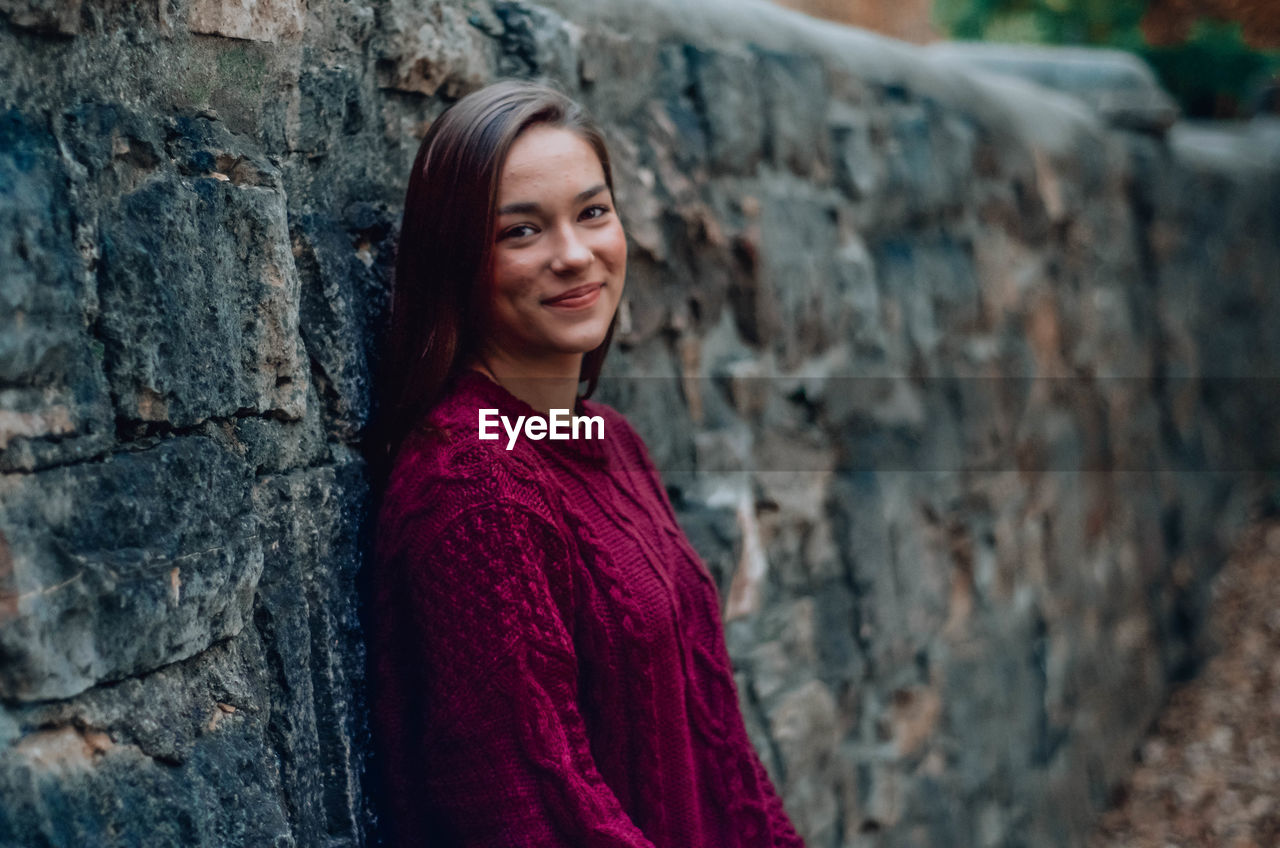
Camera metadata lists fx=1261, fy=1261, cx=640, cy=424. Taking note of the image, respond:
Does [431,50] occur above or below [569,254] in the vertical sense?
above

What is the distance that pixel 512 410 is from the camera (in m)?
1.44

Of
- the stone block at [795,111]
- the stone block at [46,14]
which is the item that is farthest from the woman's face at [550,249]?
the stone block at [795,111]

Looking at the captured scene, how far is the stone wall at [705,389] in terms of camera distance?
1.01 m

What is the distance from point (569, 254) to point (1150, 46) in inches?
246

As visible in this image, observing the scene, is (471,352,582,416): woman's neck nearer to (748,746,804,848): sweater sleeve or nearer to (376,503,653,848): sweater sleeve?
(376,503,653,848): sweater sleeve

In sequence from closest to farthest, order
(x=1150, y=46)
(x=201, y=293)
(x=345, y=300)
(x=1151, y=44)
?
1. (x=201, y=293)
2. (x=345, y=300)
3. (x=1151, y=44)
4. (x=1150, y=46)

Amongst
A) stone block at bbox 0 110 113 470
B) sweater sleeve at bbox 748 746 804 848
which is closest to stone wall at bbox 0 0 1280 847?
stone block at bbox 0 110 113 470

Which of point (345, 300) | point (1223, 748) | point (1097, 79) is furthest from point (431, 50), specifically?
point (1223, 748)

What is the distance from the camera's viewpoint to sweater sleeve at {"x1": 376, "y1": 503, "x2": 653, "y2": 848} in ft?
4.16

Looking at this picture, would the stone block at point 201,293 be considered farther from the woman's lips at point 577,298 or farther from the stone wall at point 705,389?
the woman's lips at point 577,298

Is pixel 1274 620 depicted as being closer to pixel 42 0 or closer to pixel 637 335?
pixel 637 335

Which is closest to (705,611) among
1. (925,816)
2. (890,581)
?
(890,581)

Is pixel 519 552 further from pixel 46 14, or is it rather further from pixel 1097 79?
pixel 1097 79

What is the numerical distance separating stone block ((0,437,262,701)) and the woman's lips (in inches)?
16.6
